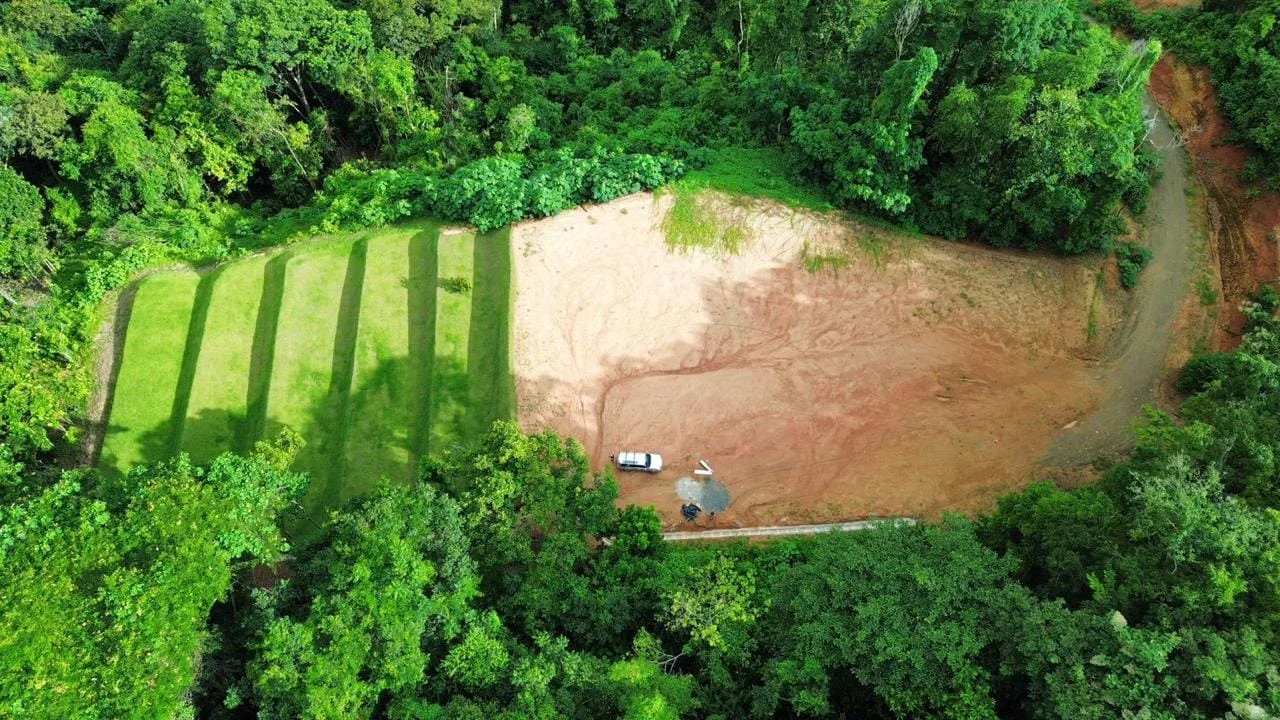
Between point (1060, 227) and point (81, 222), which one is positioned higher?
point (81, 222)

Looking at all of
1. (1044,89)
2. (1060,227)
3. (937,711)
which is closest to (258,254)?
(937,711)

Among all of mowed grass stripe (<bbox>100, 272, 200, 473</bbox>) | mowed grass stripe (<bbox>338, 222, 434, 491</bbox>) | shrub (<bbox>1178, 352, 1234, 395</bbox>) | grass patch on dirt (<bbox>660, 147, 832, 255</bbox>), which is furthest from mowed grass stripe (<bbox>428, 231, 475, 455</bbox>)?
shrub (<bbox>1178, 352, 1234, 395</bbox>)

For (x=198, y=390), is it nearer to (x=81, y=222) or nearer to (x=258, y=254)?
(x=258, y=254)

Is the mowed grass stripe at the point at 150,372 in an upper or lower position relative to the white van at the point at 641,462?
upper

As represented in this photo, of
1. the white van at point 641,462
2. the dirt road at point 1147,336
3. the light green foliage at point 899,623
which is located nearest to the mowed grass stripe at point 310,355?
the white van at point 641,462

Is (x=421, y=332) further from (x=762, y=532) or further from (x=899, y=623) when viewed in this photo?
(x=899, y=623)

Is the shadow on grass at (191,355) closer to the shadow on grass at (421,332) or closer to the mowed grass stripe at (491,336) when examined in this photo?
the shadow on grass at (421,332)

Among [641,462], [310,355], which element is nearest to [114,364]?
[310,355]
